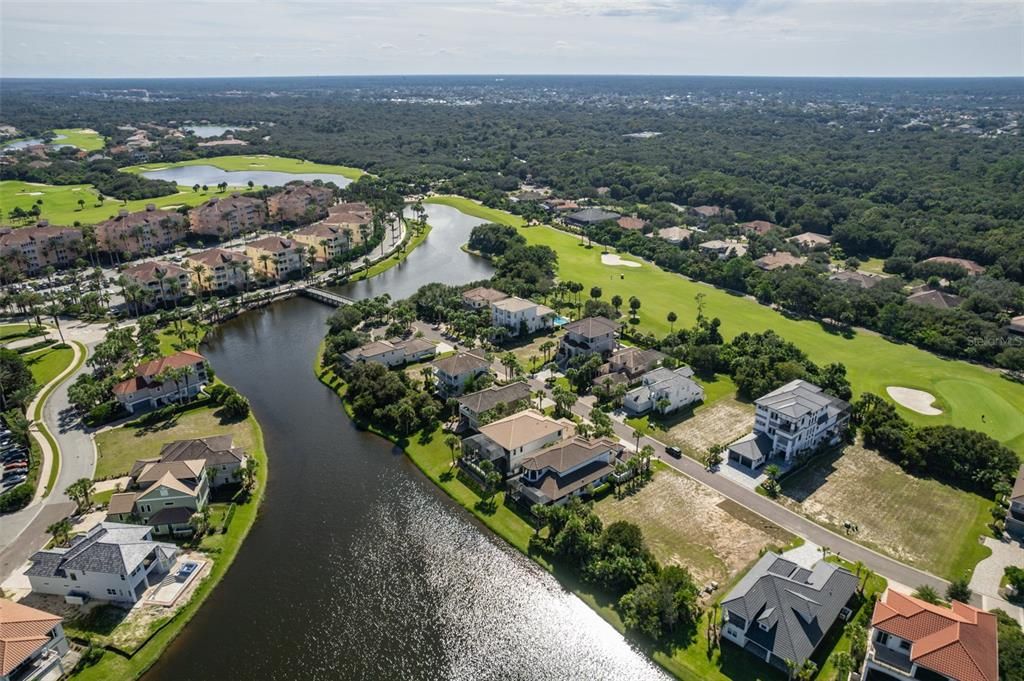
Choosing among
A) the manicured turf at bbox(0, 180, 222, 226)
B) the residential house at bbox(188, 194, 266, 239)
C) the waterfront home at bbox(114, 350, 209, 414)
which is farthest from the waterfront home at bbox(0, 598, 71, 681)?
the manicured turf at bbox(0, 180, 222, 226)

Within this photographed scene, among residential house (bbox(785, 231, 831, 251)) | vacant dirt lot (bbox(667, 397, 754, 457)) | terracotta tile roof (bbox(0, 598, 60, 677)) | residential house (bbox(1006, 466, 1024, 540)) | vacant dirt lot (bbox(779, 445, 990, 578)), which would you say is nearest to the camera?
terracotta tile roof (bbox(0, 598, 60, 677))

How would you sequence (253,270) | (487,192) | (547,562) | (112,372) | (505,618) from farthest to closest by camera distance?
(487,192) < (253,270) < (112,372) < (547,562) < (505,618)

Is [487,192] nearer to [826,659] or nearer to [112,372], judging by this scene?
[112,372]

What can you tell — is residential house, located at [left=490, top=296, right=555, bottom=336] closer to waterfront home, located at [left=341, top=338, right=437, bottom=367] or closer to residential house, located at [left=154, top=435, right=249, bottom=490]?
waterfront home, located at [left=341, top=338, right=437, bottom=367]

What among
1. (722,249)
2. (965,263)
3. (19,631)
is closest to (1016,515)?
(19,631)

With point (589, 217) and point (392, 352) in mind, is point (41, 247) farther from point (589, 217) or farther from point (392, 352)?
point (589, 217)

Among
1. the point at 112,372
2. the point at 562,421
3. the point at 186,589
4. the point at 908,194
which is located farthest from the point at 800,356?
the point at 908,194
